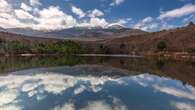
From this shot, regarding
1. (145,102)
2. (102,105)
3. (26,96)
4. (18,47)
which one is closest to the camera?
(102,105)

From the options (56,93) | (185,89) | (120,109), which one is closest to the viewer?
(120,109)

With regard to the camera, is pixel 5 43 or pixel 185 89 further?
pixel 5 43

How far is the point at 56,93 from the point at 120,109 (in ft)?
33.0

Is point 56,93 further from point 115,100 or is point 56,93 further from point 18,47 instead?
point 18,47

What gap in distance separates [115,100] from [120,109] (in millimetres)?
4130

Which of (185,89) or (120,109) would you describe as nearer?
(120,109)

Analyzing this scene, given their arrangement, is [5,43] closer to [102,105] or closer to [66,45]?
[66,45]

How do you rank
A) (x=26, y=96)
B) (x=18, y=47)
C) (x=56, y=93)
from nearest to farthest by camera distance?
(x=26, y=96) < (x=56, y=93) < (x=18, y=47)

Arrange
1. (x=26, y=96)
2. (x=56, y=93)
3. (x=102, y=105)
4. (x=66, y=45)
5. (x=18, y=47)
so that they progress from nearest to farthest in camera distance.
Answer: (x=102, y=105) → (x=26, y=96) → (x=56, y=93) → (x=18, y=47) → (x=66, y=45)

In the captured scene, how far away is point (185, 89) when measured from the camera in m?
38.5

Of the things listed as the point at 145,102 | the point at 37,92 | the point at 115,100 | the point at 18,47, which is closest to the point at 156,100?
the point at 145,102

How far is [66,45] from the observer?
634ft

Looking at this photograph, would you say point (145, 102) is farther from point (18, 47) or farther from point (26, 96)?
point (18, 47)

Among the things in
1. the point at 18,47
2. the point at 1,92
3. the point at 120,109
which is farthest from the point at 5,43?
the point at 120,109
